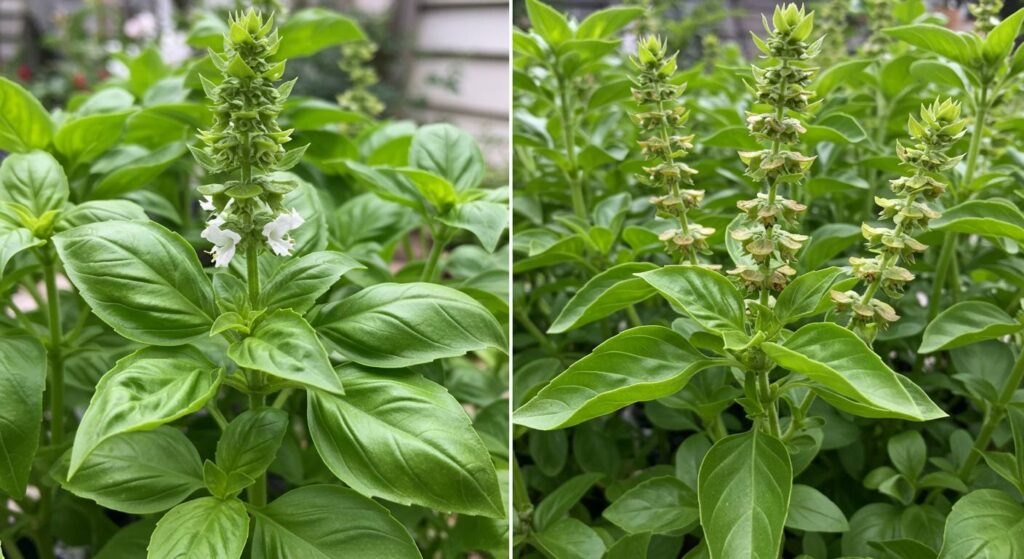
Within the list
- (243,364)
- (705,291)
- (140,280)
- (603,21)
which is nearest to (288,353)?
(243,364)

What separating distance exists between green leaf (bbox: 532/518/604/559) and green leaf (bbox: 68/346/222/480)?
30 centimetres

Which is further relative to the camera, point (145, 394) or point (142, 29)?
point (142, 29)

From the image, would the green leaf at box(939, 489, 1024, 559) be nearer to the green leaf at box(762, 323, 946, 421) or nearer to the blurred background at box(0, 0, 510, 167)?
the green leaf at box(762, 323, 946, 421)

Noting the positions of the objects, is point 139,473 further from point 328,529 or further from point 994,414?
point 994,414

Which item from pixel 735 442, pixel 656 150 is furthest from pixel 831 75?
pixel 735 442

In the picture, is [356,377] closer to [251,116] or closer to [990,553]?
[251,116]

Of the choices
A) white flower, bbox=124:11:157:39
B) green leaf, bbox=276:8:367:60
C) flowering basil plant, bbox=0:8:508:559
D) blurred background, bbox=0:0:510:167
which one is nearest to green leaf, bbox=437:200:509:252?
flowering basil plant, bbox=0:8:508:559

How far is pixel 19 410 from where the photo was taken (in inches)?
24.8

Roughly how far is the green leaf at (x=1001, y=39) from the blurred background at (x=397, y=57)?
3128mm

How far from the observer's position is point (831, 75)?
923 millimetres

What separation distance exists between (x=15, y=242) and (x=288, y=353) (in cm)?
27

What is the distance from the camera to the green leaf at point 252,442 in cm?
61

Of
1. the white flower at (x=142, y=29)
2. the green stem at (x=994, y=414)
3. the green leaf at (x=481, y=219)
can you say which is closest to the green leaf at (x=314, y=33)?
the green leaf at (x=481, y=219)

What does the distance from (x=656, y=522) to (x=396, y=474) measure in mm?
210
